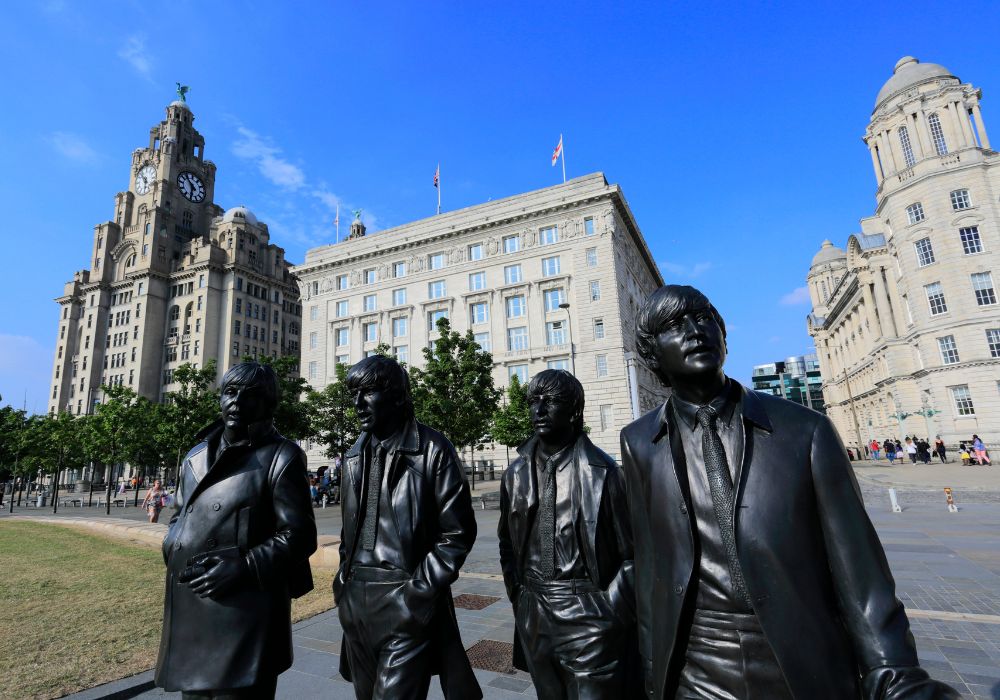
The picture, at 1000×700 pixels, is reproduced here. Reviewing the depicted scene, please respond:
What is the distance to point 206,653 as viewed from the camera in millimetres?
2533

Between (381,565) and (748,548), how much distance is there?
2.07 metres

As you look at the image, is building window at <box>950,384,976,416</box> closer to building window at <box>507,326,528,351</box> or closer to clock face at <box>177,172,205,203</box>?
building window at <box>507,326,528,351</box>

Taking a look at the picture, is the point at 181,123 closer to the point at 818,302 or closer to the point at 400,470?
the point at 400,470

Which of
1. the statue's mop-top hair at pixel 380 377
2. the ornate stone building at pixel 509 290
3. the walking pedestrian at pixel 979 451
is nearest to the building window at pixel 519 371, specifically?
the ornate stone building at pixel 509 290

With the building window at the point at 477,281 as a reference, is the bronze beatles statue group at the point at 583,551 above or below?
below

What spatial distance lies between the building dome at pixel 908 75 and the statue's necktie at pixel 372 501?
53.4 m

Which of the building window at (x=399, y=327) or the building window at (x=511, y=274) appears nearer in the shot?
the building window at (x=511, y=274)

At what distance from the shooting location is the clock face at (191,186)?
74250 millimetres

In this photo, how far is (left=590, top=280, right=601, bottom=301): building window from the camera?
1597 inches

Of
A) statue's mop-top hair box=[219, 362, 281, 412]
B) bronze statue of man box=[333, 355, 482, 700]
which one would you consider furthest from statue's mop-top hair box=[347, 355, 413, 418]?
statue's mop-top hair box=[219, 362, 281, 412]

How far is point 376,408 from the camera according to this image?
3078mm

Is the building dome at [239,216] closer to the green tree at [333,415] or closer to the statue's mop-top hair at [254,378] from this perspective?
the green tree at [333,415]

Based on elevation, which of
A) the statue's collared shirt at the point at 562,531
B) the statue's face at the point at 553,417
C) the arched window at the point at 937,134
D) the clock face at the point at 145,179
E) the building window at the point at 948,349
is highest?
the clock face at the point at 145,179

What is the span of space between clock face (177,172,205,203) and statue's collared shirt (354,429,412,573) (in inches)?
3466
